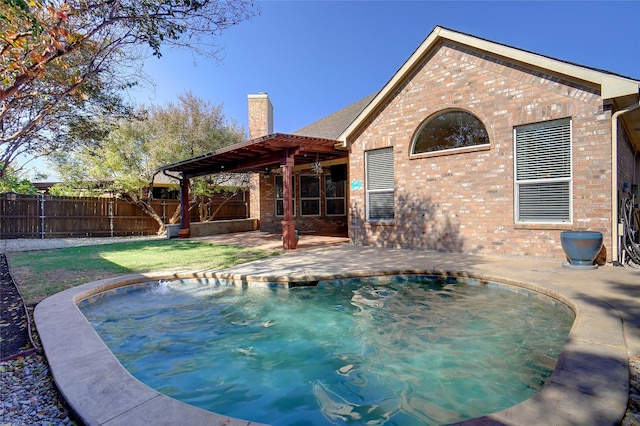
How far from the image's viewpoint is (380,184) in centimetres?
986

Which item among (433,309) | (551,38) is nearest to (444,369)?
(433,309)

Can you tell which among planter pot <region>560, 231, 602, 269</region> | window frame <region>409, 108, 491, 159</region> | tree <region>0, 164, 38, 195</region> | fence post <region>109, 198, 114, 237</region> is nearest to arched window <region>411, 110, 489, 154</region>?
window frame <region>409, 108, 491, 159</region>

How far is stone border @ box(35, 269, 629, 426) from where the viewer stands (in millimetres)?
1915

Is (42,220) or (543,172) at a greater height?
(543,172)

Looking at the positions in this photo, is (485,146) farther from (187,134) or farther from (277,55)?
(187,134)

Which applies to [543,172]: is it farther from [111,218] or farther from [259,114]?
[111,218]

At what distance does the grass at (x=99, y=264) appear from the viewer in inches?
232

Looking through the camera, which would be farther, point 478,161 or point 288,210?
point 288,210

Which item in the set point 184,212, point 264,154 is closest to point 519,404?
point 264,154

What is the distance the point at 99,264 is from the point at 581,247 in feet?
34.1

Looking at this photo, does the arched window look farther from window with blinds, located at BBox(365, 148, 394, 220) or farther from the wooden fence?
the wooden fence

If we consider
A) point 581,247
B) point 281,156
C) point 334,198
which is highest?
point 281,156

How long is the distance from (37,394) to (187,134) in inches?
631

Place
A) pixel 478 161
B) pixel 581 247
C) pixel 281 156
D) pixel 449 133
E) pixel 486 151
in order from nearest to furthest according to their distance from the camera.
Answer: pixel 581 247, pixel 486 151, pixel 478 161, pixel 449 133, pixel 281 156
